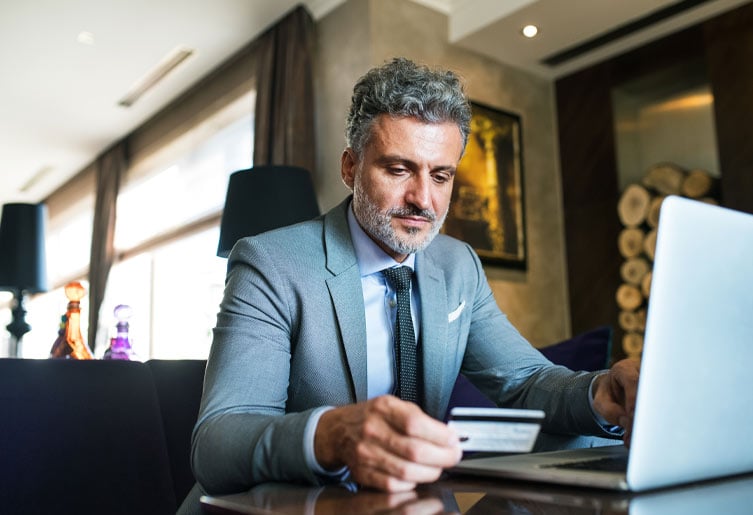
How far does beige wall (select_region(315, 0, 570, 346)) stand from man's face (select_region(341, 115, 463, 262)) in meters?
2.37

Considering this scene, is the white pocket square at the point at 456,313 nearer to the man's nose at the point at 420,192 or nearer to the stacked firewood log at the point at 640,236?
the man's nose at the point at 420,192

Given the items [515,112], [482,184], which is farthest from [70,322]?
[515,112]

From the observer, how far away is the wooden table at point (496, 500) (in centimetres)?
64

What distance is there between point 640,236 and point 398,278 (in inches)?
113

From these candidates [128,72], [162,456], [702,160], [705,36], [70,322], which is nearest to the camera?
[162,456]

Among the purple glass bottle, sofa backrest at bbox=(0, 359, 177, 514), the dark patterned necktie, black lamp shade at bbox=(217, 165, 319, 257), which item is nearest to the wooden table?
the dark patterned necktie

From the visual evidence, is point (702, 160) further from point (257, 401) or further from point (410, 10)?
point (257, 401)

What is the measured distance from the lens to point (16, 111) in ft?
18.5

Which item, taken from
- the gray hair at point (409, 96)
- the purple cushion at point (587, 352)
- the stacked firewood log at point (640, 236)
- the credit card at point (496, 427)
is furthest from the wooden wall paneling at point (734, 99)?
the credit card at point (496, 427)

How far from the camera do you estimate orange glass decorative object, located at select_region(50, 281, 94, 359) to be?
1.95 meters

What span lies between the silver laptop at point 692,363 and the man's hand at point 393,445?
14 centimetres

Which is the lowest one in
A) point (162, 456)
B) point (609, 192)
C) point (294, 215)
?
point (162, 456)

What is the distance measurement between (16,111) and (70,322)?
4406 mm

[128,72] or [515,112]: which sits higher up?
[128,72]
